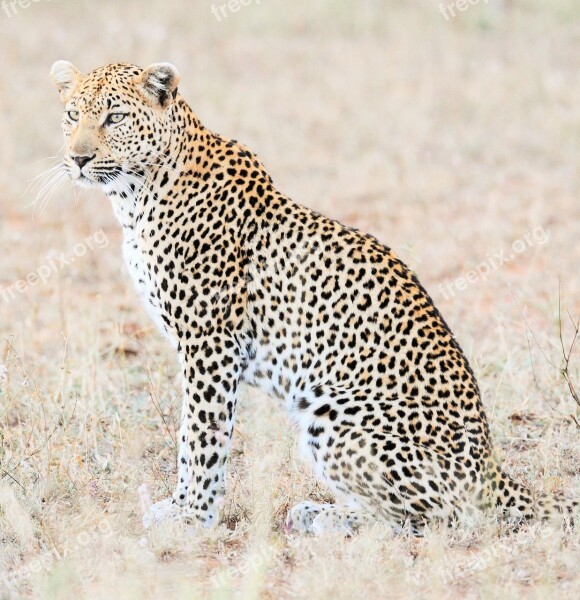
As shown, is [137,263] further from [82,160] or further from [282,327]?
[282,327]

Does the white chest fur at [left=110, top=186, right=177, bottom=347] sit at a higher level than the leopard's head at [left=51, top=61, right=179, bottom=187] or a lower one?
lower

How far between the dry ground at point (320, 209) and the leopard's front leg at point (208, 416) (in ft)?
0.66

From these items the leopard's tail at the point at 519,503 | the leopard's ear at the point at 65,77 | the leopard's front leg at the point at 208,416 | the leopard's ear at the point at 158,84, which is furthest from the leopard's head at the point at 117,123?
the leopard's tail at the point at 519,503

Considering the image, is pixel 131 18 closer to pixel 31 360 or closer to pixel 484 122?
pixel 484 122

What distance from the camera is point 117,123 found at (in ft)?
21.4

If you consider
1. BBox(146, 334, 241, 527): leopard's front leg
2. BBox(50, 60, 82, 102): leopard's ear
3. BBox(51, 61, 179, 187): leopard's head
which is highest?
BBox(50, 60, 82, 102): leopard's ear

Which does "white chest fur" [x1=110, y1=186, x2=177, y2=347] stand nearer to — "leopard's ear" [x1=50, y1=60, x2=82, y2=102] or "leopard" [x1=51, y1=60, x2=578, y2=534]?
"leopard" [x1=51, y1=60, x2=578, y2=534]

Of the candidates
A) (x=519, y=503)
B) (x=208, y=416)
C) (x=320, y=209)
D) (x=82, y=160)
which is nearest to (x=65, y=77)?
(x=82, y=160)

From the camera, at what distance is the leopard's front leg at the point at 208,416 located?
6.44 m

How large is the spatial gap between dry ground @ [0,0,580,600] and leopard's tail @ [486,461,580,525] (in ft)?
0.47

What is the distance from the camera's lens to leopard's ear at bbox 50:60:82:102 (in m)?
6.82

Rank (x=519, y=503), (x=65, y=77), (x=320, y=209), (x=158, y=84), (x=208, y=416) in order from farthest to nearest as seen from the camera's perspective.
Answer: (x=320, y=209) → (x=65, y=77) → (x=158, y=84) → (x=208, y=416) → (x=519, y=503)

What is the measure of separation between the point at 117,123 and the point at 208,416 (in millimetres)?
1644

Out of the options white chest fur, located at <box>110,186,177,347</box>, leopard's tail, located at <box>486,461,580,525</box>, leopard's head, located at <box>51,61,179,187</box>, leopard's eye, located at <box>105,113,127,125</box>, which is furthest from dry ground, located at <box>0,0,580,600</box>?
leopard's eye, located at <box>105,113,127,125</box>
